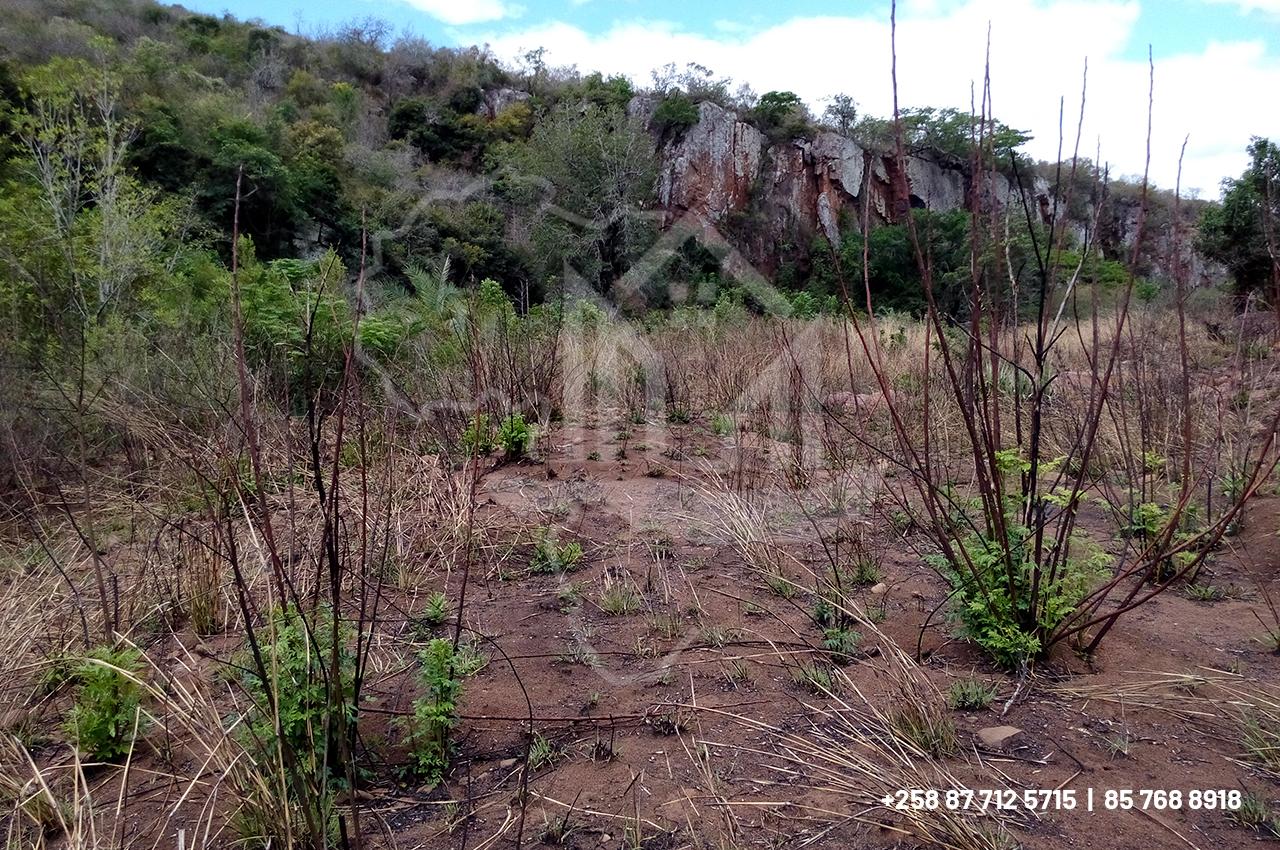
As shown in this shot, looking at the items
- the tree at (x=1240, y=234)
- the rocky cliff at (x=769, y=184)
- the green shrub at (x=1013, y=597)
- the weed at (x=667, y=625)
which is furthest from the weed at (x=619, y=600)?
the rocky cliff at (x=769, y=184)

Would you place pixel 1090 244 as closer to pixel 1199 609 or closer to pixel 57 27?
pixel 1199 609

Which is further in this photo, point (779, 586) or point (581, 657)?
point (779, 586)

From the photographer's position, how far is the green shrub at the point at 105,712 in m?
1.86

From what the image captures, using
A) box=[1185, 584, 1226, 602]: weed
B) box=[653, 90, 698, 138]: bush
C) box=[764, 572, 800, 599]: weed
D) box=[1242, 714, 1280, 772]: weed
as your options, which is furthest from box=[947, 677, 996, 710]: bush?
box=[653, 90, 698, 138]: bush

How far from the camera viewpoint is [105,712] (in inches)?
74.0

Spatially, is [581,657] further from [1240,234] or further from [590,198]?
[590,198]

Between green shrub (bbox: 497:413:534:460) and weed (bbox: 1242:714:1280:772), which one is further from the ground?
green shrub (bbox: 497:413:534:460)

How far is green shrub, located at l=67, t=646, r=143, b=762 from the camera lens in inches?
73.2

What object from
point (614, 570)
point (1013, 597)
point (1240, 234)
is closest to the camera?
point (1013, 597)

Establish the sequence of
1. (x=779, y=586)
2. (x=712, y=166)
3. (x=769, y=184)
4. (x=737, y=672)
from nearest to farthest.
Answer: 1. (x=737, y=672)
2. (x=779, y=586)
3. (x=712, y=166)
4. (x=769, y=184)

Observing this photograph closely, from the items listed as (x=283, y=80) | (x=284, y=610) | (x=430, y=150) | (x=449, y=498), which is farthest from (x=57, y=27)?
(x=284, y=610)

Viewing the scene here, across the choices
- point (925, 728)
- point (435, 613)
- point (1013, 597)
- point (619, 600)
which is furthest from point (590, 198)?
point (925, 728)

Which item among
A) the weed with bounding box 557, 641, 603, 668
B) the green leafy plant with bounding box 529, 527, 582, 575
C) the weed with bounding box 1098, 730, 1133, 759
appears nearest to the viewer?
the weed with bounding box 1098, 730, 1133, 759

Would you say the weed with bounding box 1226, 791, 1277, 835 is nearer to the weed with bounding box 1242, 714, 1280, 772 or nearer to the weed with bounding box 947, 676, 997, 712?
the weed with bounding box 1242, 714, 1280, 772
